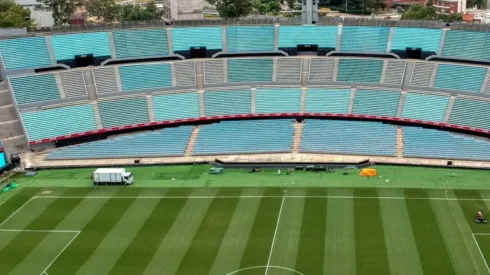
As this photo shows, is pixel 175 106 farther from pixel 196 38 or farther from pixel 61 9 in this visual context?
pixel 61 9

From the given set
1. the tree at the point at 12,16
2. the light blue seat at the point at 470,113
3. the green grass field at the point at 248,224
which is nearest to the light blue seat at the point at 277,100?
the green grass field at the point at 248,224

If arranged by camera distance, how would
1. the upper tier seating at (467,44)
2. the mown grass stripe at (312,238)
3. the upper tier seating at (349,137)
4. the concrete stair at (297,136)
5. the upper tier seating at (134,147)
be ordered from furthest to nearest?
the upper tier seating at (467,44), the upper tier seating at (134,147), the concrete stair at (297,136), the upper tier seating at (349,137), the mown grass stripe at (312,238)

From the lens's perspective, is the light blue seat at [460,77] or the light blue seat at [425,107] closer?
the light blue seat at [425,107]

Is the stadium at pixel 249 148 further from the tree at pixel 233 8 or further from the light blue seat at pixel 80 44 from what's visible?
the tree at pixel 233 8

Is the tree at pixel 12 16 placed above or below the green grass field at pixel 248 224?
above

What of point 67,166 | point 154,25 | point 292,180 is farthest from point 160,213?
point 154,25

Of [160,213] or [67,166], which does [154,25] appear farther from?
[160,213]

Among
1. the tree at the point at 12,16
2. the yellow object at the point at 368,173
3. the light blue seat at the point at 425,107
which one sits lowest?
the yellow object at the point at 368,173
